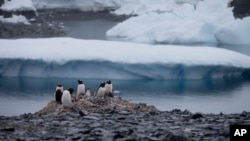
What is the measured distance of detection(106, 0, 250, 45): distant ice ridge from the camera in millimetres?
18484

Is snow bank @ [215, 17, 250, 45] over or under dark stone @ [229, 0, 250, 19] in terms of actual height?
under

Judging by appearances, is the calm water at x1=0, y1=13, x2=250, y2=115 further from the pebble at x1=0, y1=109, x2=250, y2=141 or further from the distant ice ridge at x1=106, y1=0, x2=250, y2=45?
the distant ice ridge at x1=106, y1=0, x2=250, y2=45

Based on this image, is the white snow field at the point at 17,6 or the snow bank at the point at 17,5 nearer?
the white snow field at the point at 17,6

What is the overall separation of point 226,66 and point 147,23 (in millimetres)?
7471

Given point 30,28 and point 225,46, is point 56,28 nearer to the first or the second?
point 30,28

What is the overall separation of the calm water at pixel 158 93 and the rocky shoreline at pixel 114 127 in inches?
131

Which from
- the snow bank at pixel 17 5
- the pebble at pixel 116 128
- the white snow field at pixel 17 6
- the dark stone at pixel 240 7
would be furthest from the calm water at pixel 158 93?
the snow bank at pixel 17 5

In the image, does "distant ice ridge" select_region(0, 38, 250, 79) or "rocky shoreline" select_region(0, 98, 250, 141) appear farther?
"distant ice ridge" select_region(0, 38, 250, 79)

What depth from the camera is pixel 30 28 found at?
68.4 feet

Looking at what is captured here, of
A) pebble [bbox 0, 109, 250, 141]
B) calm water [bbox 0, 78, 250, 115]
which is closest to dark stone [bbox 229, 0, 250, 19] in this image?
calm water [bbox 0, 78, 250, 115]

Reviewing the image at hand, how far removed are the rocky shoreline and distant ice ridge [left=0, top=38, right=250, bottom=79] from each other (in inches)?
232

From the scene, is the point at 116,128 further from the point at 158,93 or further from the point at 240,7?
the point at 240,7

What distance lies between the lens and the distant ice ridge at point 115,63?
1251 cm

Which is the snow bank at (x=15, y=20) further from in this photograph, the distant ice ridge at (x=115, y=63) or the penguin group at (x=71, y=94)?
the penguin group at (x=71, y=94)
